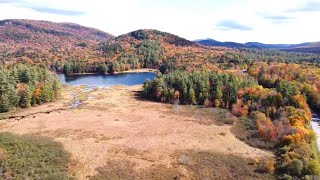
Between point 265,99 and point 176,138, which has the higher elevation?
point 265,99

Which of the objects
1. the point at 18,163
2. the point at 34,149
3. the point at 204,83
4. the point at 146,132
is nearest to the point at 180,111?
Result: the point at 204,83

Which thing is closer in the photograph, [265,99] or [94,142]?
[94,142]

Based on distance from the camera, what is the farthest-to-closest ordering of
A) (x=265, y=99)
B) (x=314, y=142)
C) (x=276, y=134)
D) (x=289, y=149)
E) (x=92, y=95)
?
(x=92, y=95) → (x=265, y=99) → (x=276, y=134) → (x=314, y=142) → (x=289, y=149)

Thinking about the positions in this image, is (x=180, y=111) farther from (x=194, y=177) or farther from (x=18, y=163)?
(x=18, y=163)

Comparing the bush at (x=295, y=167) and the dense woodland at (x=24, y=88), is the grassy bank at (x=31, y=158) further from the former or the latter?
the bush at (x=295, y=167)

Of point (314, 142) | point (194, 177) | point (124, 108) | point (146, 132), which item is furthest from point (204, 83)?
point (194, 177)

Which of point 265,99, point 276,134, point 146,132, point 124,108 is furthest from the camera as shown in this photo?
point 124,108

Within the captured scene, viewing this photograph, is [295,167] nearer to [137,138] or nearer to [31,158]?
[137,138]
